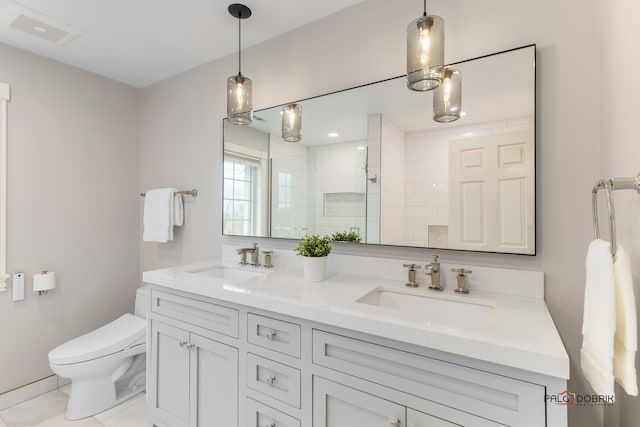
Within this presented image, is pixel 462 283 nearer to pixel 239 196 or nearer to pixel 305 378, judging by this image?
pixel 305 378

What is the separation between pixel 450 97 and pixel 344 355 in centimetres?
113

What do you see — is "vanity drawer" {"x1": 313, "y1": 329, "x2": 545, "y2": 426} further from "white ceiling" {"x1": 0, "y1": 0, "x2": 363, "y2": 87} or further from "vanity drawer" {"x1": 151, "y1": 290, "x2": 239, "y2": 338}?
"white ceiling" {"x1": 0, "y1": 0, "x2": 363, "y2": 87}

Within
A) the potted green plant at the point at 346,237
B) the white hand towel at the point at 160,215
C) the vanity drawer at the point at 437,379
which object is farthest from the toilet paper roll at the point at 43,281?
the vanity drawer at the point at 437,379

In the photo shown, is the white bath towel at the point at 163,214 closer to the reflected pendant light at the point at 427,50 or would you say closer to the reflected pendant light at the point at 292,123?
the reflected pendant light at the point at 292,123

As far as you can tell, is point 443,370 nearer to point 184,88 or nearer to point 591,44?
point 591,44

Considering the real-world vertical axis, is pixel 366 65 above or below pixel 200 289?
above

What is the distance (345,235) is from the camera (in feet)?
5.42

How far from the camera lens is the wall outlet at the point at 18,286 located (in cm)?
206

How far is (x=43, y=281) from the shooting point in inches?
84.1

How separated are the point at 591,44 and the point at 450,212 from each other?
767mm

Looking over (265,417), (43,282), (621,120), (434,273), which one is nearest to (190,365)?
(265,417)

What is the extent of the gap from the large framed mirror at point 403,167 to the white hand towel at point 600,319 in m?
0.50

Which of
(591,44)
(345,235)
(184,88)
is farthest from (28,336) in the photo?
(591,44)

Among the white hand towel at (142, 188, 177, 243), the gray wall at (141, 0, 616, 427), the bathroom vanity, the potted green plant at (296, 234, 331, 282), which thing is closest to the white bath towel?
the white hand towel at (142, 188, 177, 243)
